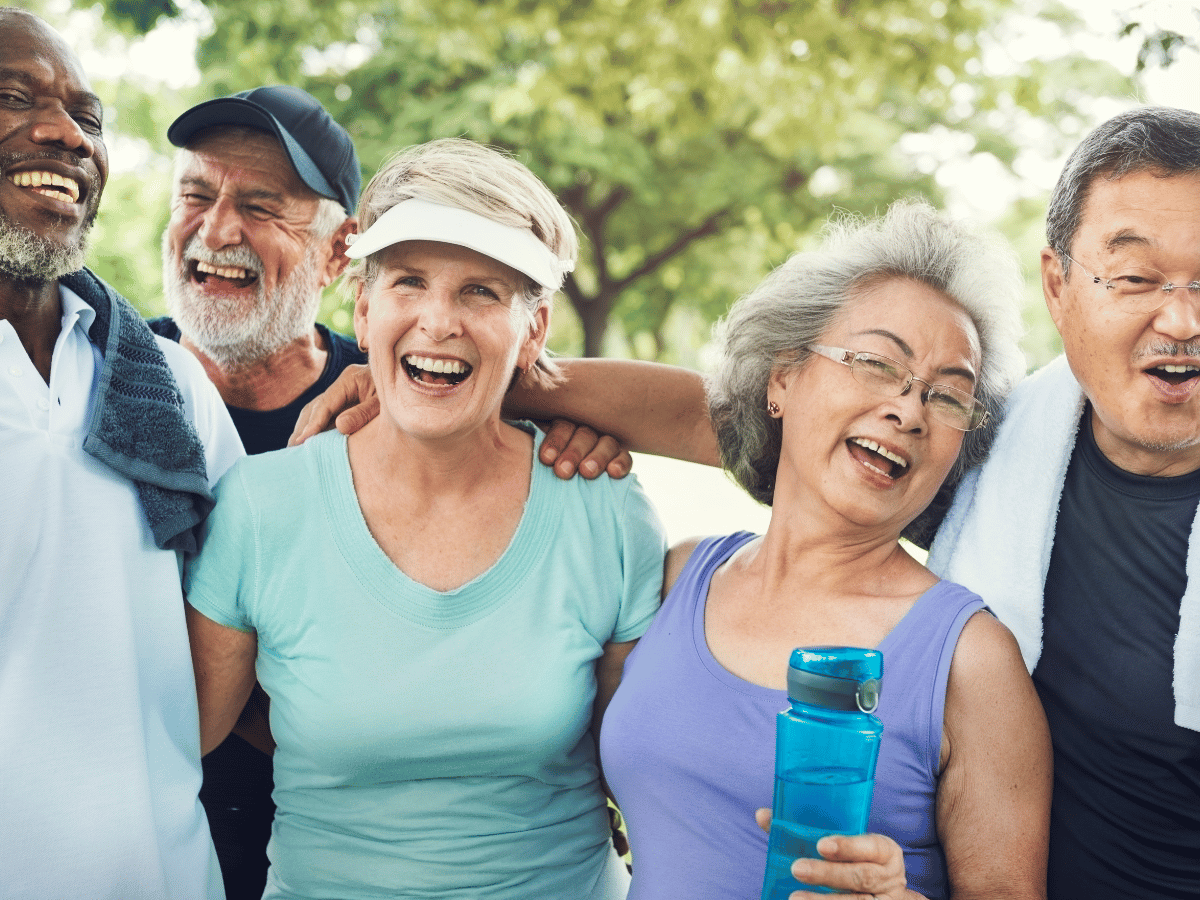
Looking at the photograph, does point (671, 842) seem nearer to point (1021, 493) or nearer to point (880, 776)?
point (880, 776)

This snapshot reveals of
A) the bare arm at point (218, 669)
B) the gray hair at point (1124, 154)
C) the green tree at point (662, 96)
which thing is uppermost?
the green tree at point (662, 96)

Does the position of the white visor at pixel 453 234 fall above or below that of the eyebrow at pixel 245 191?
below

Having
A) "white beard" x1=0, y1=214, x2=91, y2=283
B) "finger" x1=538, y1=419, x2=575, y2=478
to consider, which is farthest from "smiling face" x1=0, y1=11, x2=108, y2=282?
"finger" x1=538, y1=419, x2=575, y2=478

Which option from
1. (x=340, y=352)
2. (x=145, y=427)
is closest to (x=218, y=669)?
(x=145, y=427)

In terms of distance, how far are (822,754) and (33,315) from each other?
1.73 metres

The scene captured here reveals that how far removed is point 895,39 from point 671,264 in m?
6.96

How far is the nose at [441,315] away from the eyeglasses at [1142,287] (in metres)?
1.30

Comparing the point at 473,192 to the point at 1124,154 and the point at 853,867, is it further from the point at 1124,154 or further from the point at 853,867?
the point at 853,867

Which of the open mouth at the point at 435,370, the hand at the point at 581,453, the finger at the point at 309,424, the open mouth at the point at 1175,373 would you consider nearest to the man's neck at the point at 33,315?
the finger at the point at 309,424

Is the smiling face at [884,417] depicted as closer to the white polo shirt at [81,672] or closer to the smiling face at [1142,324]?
the smiling face at [1142,324]

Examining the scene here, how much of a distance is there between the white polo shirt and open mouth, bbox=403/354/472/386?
607 mm

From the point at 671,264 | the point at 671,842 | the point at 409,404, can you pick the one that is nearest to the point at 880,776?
the point at 671,842

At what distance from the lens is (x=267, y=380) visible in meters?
3.23

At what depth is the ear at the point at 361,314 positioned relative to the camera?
7.76 ft
